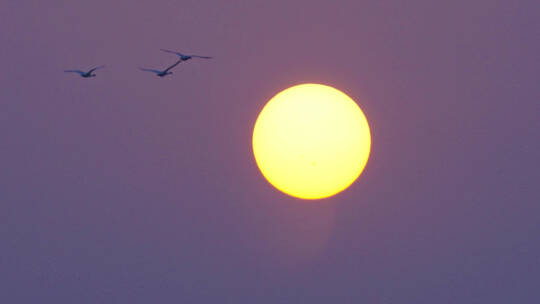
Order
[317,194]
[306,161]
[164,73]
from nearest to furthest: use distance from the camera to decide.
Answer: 1. [164,73]
2. [306,161]
3. [317,194]

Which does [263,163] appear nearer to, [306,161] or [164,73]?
[306,161]

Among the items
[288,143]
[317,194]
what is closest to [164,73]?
[288,143]

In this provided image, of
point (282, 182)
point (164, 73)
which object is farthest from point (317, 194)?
point (164, 73)

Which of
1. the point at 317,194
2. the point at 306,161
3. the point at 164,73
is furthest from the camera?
the point at 317,194

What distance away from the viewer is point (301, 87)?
66.5 meters

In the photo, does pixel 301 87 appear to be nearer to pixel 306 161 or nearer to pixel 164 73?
pixel 306 161

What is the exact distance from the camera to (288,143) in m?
61.5

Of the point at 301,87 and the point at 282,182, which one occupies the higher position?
the point at 301,87

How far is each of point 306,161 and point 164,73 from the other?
31.4 ft

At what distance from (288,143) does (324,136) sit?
1.93 m

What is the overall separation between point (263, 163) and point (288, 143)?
3.47 m

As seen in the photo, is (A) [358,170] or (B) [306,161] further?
(A) [358,170]

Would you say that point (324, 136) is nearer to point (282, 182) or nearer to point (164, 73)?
point (282, 182)

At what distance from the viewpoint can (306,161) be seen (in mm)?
61094
